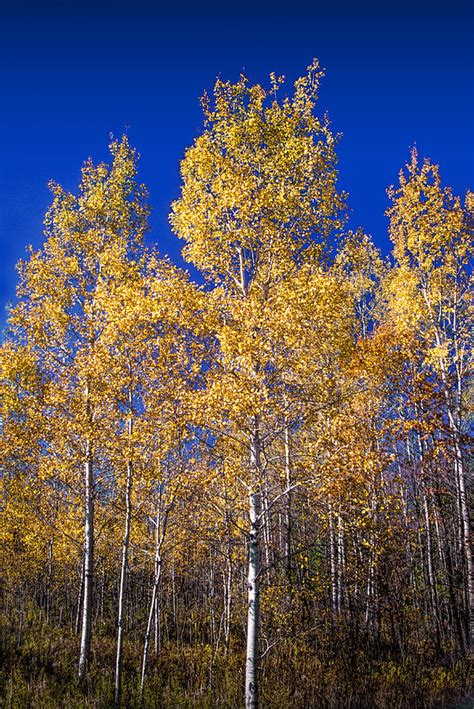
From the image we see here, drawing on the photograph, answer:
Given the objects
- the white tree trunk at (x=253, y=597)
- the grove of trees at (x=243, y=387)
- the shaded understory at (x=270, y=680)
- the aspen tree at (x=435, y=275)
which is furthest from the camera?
the aspen tree at (x=435, y=275)

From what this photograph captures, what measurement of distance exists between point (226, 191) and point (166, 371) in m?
3.77

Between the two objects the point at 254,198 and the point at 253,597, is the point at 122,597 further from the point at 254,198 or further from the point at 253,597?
the point at 254,198

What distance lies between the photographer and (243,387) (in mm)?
7461

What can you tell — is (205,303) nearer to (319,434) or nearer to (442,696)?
(319,434)

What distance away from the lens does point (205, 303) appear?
854cm

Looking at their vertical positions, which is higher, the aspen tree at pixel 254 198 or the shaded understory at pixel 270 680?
the aspen tree at pixel 254 198

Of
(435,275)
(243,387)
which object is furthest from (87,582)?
(435,275)

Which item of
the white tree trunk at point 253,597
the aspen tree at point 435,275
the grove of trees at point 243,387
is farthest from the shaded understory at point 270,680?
the aspen tree at point 435,275

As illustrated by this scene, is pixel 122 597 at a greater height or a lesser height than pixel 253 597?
lesser

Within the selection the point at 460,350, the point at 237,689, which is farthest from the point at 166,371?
the point at 460,350

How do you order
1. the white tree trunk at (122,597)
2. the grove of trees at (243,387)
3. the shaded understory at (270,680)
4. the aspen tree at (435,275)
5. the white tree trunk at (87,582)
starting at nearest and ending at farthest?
the grove of trees at (243,387) < the shaded understory at (270,680) < the white tree trunk at (122,597) < the white tree trunk at (87,582) < the aspen tree at (435,275)

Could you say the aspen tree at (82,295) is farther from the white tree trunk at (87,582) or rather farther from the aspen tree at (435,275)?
the aspen tree at (435,275)

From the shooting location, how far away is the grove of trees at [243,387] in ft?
26.4

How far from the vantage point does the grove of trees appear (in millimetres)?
8039
